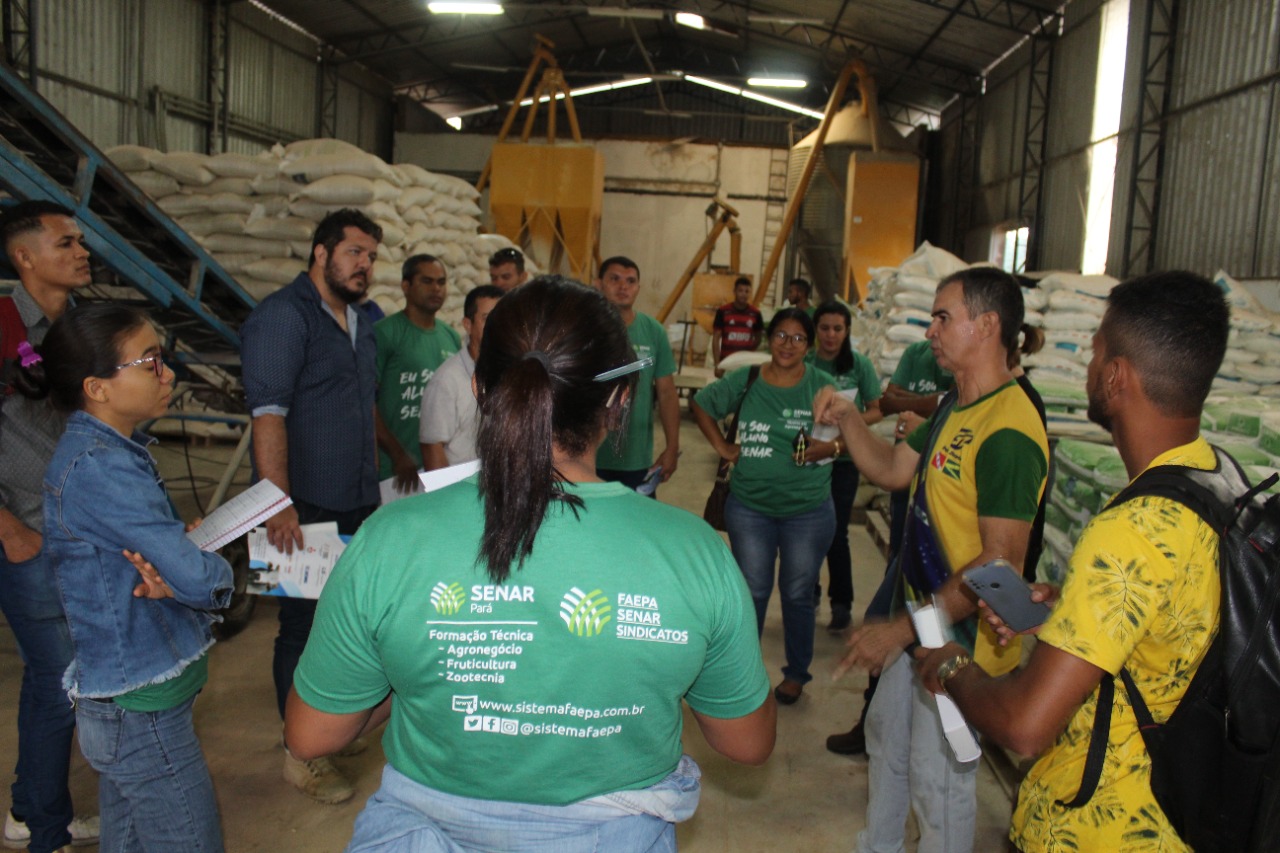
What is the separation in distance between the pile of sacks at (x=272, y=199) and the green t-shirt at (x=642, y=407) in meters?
2.85

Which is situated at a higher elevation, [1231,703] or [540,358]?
[540,358]

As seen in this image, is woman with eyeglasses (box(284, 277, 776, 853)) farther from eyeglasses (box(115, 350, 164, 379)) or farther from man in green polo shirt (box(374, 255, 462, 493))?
man in green polo shirt (box(374, 255, 462, 493))

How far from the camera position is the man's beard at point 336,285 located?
2.71 metres

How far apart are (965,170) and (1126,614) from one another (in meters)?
16.5

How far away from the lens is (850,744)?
Answer: 3150 mm

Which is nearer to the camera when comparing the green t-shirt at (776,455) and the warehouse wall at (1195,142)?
the green t-shirt at (776,455)

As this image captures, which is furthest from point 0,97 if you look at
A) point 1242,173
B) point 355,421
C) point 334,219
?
point 1242,173

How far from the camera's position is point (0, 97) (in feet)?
12.3

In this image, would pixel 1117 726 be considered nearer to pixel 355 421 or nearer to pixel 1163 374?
pixel 1163 374

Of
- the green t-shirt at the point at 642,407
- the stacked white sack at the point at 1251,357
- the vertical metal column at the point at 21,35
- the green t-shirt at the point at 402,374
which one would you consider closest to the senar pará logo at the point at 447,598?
the green t-shirt at the point at 642,407

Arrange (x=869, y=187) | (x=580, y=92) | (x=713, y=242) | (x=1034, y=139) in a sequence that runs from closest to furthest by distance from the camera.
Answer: (x=1034, y=139) < (x=713, y=242) < (x=869, y=187) < (x=580, y=92)

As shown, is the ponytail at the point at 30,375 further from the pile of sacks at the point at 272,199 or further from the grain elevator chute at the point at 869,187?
the grain elevator chute at the point at 869,187

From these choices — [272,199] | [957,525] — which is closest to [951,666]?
[957,525]

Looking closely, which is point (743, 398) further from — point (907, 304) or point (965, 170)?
point (965, 170)
